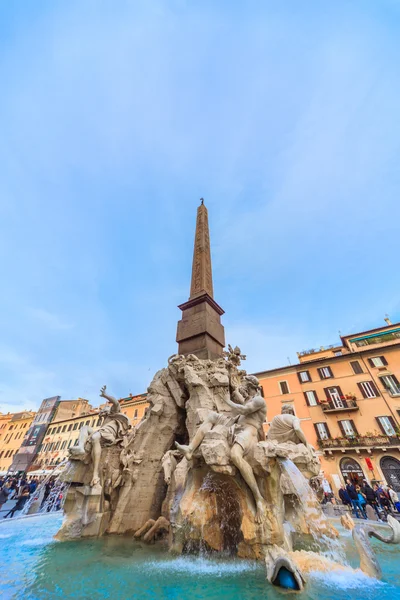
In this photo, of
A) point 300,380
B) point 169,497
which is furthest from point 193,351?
point 300,380

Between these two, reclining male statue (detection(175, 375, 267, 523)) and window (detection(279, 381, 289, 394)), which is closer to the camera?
reclining male statue (detection(175, 375, 267, 523))

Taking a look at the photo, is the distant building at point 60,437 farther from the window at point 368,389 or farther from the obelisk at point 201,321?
the obelisk at point 201,321

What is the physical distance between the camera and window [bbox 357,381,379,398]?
1803 centimetres

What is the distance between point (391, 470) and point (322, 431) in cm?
405

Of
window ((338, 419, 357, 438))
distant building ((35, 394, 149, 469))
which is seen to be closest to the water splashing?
window ((338, 419, 357, 438))

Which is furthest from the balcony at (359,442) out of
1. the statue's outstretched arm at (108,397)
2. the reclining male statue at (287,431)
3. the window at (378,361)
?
the statue's outstretched arm at (108,397)

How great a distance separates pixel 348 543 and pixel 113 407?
526 cm

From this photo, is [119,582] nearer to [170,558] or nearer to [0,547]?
[170,558]

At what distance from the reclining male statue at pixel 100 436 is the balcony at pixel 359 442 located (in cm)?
1639

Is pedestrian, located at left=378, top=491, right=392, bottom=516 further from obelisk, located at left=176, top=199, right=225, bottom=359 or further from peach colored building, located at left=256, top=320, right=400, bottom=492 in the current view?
peach colored building, located at left=256, top=320, right=400, bottom=492

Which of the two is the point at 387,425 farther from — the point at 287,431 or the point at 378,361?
the point at 287,431

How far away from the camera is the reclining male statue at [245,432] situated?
3.52 metres

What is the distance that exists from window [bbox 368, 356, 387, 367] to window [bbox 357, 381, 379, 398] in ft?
4.63

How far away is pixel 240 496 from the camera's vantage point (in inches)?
146
